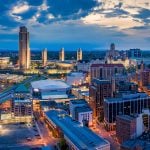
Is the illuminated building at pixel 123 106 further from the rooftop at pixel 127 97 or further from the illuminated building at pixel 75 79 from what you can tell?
the illuminated building at pixel 75 79

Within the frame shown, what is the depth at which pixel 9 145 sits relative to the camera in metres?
15.4

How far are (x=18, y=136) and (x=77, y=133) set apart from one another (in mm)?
3121

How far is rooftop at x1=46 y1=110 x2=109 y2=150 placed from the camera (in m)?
13.6

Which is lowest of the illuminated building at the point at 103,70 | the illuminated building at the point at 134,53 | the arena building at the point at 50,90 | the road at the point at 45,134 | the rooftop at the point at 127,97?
the road at the point at 45,134

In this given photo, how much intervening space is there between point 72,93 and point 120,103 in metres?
8.80

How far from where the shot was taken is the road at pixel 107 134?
15.4 meters

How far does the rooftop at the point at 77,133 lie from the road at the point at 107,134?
3.55ft

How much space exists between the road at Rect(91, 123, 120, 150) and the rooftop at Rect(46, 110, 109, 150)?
1082mm

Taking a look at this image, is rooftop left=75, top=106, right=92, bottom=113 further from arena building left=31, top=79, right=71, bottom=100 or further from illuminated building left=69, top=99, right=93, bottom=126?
arena building left=31, top=79, right=71, bottom=100

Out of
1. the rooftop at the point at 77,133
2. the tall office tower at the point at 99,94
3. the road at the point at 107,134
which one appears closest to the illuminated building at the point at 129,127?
the road at the point at 107,134

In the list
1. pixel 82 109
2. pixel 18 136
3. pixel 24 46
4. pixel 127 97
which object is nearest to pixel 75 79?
pixel 127 97

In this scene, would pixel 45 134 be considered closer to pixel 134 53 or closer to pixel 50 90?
pixel 50 90

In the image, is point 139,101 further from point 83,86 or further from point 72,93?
point 83,86

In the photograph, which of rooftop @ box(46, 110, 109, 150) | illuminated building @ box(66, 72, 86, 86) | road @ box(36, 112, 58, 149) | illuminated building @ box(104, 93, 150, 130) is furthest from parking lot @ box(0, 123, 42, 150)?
illuminated building @ box(66, 72, 86, 86)
